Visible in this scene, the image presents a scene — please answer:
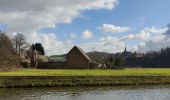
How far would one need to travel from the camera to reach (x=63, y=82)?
58344 millimetres

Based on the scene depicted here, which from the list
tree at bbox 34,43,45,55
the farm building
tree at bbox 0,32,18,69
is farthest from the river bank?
tree at bbox 34,43,45,55

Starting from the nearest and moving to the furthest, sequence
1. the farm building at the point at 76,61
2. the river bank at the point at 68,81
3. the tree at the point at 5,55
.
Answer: the river bank at the point at 68,81 < the tree at the point at 5,55 < the farm building at the point at 76,61

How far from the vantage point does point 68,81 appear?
58656 mm

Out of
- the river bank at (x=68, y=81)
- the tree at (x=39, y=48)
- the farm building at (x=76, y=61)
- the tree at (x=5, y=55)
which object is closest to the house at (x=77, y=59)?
the farm building at (x=76, y=61)

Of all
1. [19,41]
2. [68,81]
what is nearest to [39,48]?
[19,41]

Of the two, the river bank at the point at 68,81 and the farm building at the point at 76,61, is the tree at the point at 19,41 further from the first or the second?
the river bank at the point at 68,81

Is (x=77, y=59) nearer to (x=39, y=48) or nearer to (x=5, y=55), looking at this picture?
(x=5, y=55)

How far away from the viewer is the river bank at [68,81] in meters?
57.0

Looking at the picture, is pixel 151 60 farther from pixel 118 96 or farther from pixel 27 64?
pixel 118 96

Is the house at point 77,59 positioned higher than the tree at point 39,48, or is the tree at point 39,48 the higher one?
the tree at point 39,48

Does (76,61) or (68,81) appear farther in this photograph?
(76,61)

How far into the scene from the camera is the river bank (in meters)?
57.0

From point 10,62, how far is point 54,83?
130 feet

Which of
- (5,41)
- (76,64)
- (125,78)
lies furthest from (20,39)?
(125,78)
